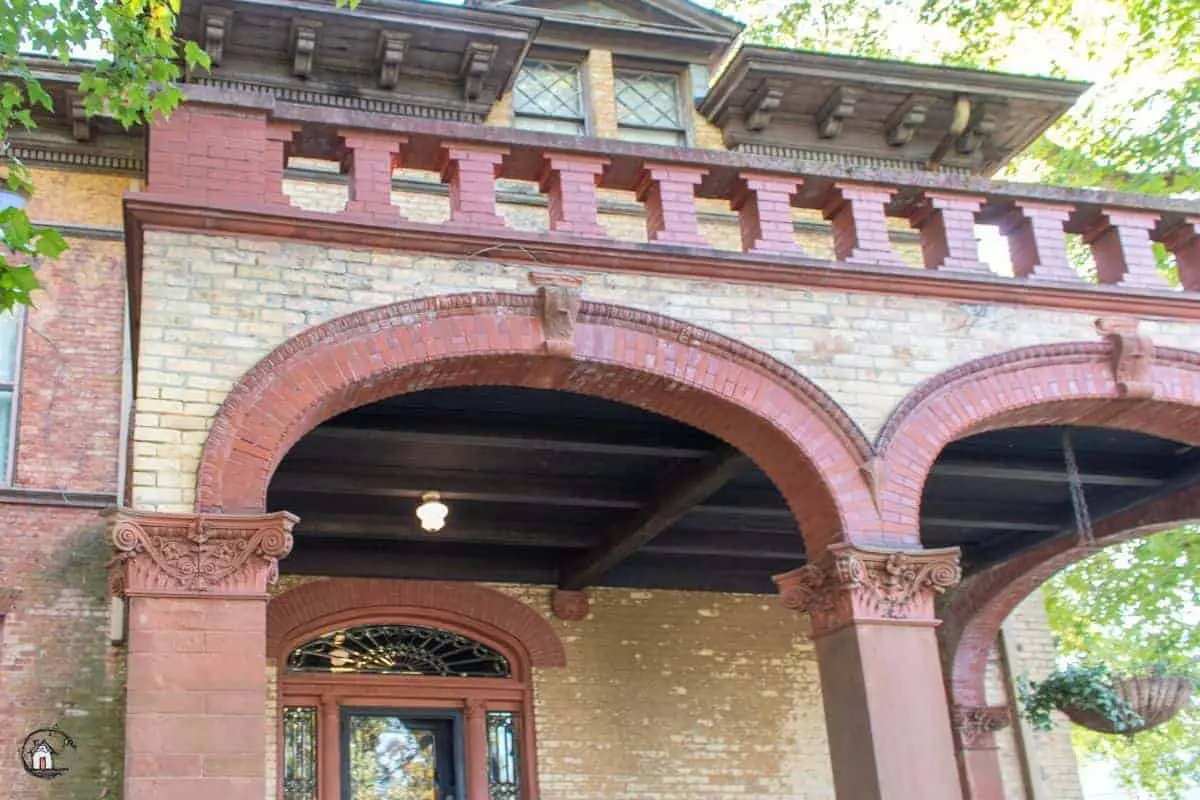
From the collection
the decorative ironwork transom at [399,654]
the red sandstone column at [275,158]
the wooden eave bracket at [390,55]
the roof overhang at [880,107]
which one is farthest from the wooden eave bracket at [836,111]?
the red sandstone column at [275,158]

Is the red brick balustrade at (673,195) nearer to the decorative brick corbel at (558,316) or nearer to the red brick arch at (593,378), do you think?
the decorative brick corbel at (558,316)

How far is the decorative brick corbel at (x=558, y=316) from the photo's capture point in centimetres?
849

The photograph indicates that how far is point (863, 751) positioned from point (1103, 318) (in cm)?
370

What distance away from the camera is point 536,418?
404 inches

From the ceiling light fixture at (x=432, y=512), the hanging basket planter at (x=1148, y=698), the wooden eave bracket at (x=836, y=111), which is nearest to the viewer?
the ceiling light fixture at (x=432, y=512)

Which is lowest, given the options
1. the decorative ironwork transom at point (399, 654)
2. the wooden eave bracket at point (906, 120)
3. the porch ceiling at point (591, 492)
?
the decorative ironwork transom at point (399, 654)

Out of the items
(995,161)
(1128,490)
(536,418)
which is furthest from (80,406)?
(995,161)

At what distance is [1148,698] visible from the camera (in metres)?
11.1

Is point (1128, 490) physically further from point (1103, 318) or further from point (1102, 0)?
point (1102, 0)

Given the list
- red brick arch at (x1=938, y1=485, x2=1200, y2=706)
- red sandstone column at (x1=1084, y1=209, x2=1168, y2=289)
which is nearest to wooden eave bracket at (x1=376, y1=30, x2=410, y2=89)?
red sandstone column at (x1=1084, y1=209, x2=1168, y2=289)

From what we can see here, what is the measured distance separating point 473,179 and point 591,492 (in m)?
3.47

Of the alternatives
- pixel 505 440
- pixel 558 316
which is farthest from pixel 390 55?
pixel 558 316

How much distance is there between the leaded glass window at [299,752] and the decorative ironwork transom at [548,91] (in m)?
6.62

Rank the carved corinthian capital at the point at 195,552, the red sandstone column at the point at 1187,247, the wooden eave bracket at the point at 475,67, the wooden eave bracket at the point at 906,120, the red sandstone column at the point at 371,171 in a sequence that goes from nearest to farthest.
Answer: the carved corinthian capital at the point at 195,552 → the red sandstone column at the point at 371,171 → the red sandstone column at the point at 1187,247 → the wooden eave bracket at the point at 475,67 → the wooden eave bracket at the point at 906,120
